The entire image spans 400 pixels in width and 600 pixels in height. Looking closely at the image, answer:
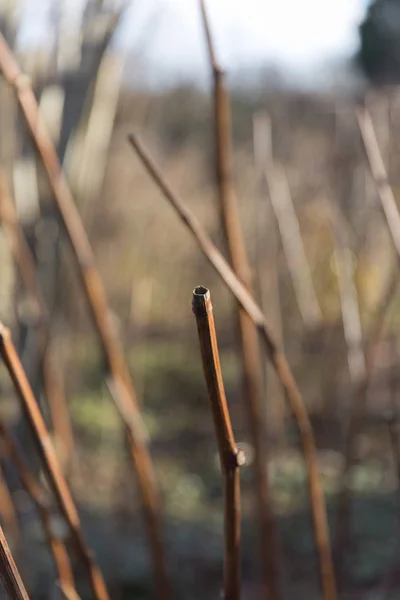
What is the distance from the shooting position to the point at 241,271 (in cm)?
83

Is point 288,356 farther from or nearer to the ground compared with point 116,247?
nearer to the ground

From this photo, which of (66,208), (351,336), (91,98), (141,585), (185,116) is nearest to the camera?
(66,208)

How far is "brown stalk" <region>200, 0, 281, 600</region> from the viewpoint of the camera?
680mm

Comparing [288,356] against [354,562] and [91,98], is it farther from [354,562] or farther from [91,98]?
[91,98]

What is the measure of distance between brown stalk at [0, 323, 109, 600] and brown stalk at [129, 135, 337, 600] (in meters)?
0.19

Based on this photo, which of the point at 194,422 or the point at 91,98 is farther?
the point at 194,422

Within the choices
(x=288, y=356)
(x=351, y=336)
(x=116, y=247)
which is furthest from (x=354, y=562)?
(x=116, y=247)

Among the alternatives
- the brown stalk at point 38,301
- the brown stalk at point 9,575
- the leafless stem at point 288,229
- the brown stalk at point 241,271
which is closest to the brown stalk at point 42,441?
the brown stalk at point 9,575

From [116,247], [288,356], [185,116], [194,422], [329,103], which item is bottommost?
[194,422]

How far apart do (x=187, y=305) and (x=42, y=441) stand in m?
5.55

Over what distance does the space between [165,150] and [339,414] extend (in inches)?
208

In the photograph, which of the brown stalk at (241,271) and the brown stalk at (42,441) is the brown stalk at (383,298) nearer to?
the brown stalk at (241,271)

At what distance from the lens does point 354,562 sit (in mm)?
2703

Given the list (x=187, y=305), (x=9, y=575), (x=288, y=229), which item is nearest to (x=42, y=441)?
(x=9, y=575)
